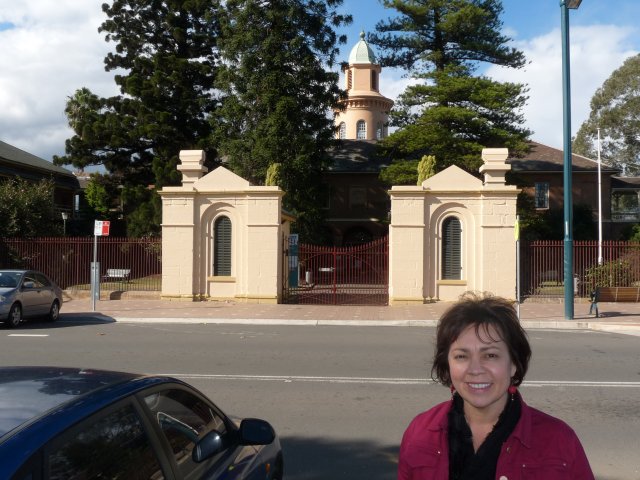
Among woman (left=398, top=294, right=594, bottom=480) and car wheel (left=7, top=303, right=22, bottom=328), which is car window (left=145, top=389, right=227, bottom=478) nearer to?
woman (left=398, top=294, right=594, bottom=480)

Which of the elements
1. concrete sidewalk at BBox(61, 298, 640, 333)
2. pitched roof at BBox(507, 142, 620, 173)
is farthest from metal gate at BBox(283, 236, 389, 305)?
pitched roof at BBox(507, 142, 620, 173)

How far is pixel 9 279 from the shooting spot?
1653 cm

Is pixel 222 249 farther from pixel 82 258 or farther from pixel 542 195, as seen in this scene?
pixel 542 195

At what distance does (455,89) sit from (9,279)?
23043 millimetres

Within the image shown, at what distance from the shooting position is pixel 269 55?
30812 mm

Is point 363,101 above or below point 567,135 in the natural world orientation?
above

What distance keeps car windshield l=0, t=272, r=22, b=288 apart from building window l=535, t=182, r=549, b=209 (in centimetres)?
3592

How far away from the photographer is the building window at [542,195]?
44312 mm

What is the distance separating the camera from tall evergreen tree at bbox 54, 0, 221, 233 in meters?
36.6

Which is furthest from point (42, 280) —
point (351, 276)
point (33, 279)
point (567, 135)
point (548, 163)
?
point (548, 163)

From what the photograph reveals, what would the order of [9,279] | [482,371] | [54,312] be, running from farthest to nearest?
[54,312] < [9,279] < [482,371]

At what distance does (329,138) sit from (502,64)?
408 inches

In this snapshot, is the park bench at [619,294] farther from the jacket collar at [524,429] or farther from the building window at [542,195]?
the building window at [542,195]

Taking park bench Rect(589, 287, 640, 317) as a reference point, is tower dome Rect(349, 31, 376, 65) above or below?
above
